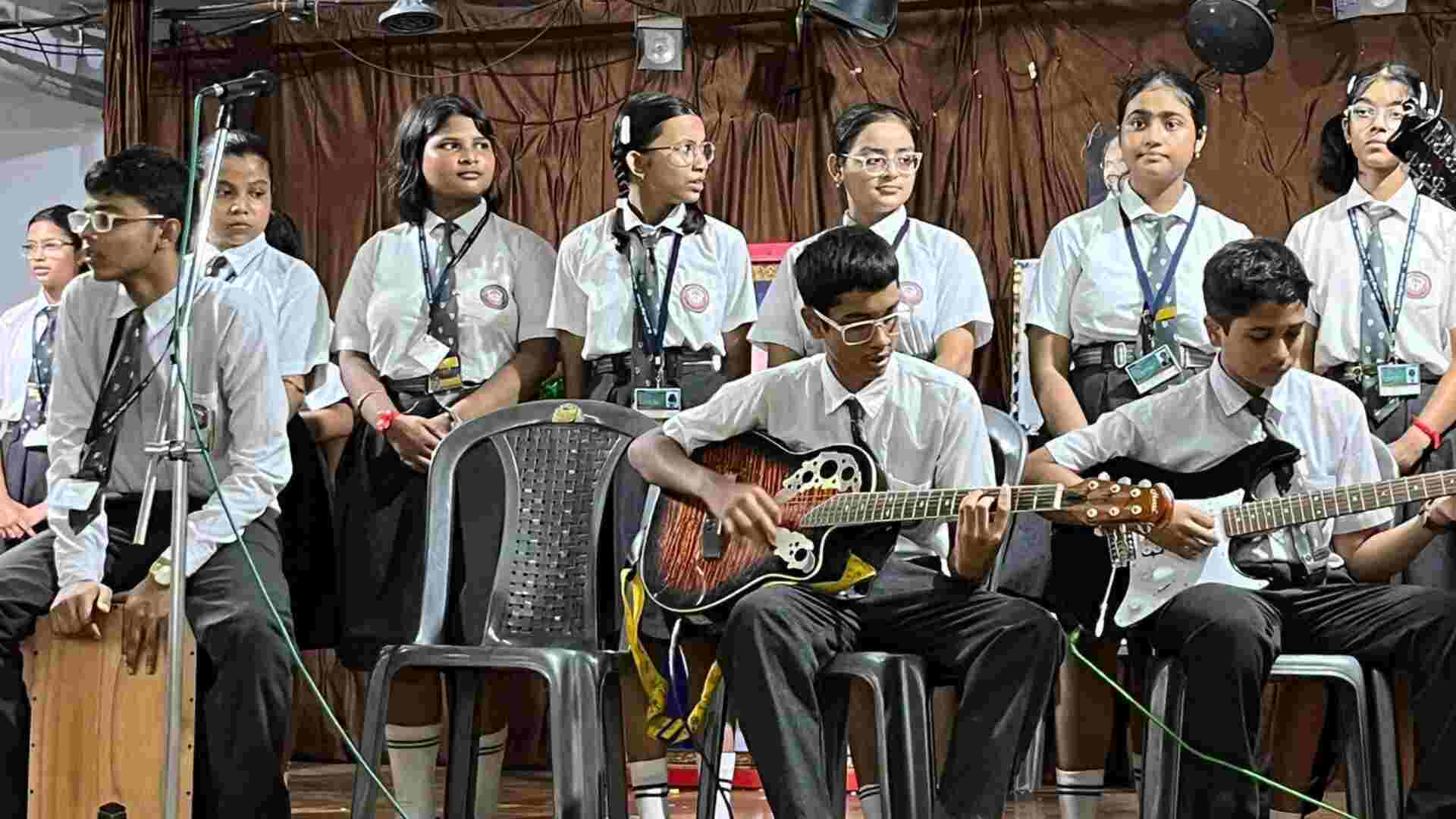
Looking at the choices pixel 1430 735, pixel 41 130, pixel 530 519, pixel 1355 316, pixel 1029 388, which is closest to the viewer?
pixel 1430 735

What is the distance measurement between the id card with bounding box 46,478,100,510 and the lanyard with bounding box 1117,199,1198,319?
2568 mm

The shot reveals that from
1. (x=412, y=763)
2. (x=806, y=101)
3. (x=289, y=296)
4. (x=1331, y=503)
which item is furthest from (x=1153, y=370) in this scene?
(x=289, y=296)

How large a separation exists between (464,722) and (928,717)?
1.07 meters

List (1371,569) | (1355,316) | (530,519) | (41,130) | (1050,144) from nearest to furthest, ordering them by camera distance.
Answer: (1371,569) < (530,519) < (1355,316) < (1050,144) < (41,130)

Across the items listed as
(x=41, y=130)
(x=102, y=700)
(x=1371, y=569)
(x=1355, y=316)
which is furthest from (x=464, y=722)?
(x=41, y=130)

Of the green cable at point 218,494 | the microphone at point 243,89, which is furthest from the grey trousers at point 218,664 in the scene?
the microphone at point 243,89

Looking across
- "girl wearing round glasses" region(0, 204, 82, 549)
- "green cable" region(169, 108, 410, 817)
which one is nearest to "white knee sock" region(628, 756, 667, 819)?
"green cable" region(169, 108, 410, 817)

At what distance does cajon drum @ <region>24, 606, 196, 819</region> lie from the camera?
3564mm

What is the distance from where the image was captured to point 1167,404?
12.0ft

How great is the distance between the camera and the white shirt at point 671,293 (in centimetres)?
456

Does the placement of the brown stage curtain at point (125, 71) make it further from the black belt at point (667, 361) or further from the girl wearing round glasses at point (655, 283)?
the black belt at point (667, 361)

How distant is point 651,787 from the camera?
398 cm

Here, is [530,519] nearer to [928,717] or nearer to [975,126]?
[928,717]

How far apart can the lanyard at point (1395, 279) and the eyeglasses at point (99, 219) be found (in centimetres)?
301
